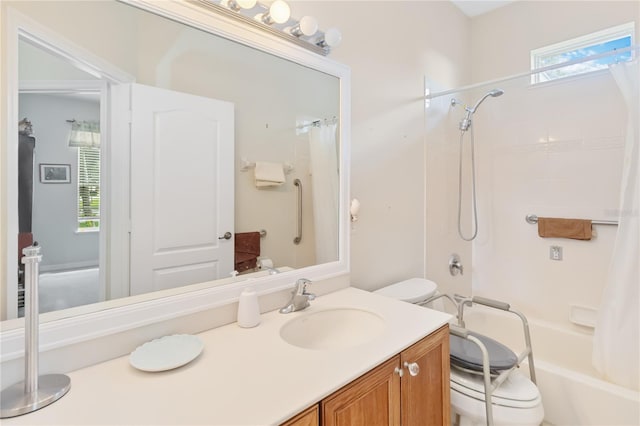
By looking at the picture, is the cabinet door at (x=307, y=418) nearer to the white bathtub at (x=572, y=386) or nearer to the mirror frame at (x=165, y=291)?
the mirror frame at (x=165, y=291)

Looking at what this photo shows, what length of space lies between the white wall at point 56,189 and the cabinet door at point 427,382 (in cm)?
106

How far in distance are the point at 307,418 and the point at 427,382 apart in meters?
0.60

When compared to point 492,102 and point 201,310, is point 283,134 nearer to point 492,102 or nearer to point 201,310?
point 201,310

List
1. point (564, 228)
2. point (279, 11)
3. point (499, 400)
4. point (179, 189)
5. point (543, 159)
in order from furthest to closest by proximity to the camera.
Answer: point (543, 159) < point (564, 228) < point (499, 400) < point (279, 11) < point (179, 189)

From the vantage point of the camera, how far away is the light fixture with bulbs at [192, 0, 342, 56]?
114 cm

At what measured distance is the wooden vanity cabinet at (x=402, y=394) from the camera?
0.80 meters

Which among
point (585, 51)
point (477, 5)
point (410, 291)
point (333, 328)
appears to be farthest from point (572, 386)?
point (477, 5)

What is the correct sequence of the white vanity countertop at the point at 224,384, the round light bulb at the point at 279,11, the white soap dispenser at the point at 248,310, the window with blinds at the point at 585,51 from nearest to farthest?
the white vanity countertop at the point at 224,384 < the white soap dispenser at the point at 248,310 < the round light bulb at the point at 279,11 < the window with blinds at the point at 585,51

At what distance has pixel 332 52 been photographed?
60.4 inches

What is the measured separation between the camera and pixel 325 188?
5.17 feet

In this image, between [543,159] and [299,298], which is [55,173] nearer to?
[299,298]

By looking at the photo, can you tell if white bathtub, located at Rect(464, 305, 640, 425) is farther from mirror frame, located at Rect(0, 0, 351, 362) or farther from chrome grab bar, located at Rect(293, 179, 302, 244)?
chrome grab bar, located at Rect(293, 179, 302, 244)

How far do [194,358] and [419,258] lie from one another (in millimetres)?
1637

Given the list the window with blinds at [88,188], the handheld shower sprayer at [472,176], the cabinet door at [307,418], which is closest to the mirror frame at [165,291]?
the window with blinds at [88,188]
